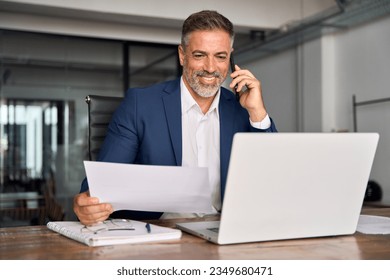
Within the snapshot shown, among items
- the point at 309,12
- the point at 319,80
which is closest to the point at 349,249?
the point at 319,80

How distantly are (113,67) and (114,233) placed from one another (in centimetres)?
522

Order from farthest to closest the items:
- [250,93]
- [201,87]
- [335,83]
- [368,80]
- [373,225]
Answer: [335,83] < [368,80] < [201,87] < [250,93] < [373,225]

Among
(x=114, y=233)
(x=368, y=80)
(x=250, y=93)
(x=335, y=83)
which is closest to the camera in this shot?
(x=114, y=233)

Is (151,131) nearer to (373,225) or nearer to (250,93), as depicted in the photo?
(250,93)

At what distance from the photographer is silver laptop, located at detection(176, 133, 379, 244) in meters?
1.02

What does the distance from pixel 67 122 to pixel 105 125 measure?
12.5 feet

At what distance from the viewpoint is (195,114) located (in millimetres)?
2037

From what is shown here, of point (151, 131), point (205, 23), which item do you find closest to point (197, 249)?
point (151, 131)

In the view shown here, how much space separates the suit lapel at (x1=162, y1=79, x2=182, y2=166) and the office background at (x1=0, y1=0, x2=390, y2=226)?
123 inches

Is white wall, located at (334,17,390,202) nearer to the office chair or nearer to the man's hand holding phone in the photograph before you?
the man's hand holding phone

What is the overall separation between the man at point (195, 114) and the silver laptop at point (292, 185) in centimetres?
68

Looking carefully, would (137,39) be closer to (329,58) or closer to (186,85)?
(329,58)

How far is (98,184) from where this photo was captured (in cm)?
121

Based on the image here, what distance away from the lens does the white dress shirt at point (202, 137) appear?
1928mm
